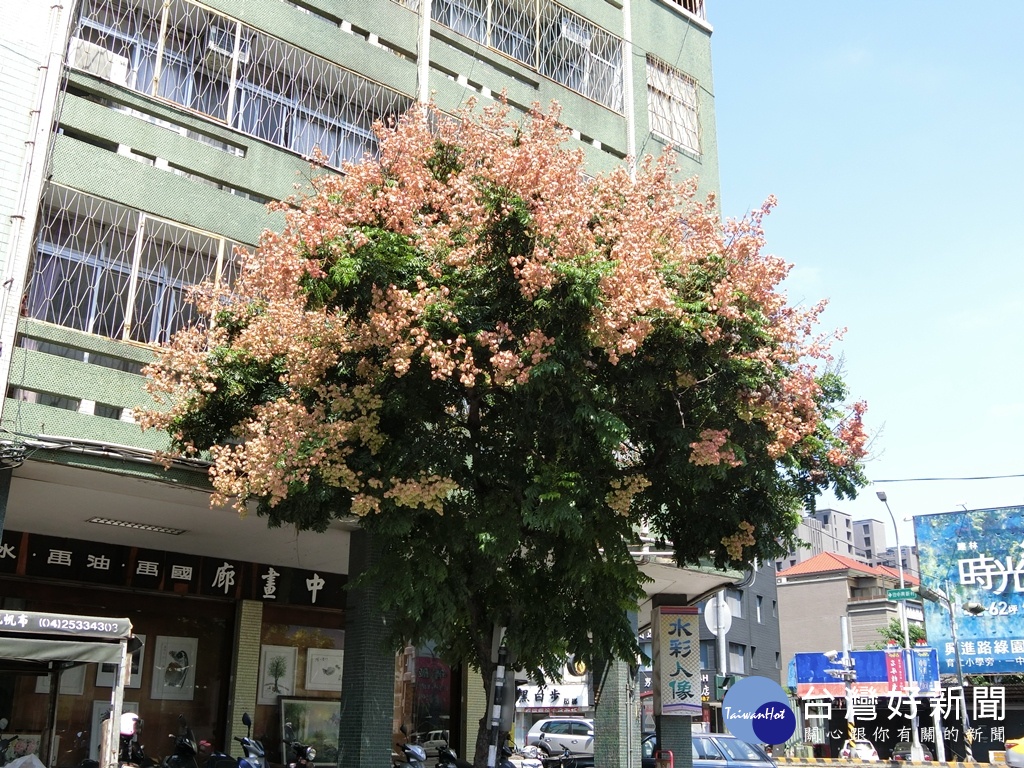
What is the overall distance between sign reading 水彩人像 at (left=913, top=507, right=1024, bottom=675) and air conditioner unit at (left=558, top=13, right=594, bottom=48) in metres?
26.5

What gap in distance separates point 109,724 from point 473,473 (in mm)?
5018

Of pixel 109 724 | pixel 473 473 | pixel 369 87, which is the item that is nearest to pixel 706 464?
pixel 473 473

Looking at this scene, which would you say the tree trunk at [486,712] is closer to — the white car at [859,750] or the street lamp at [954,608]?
the white car at [859,750]

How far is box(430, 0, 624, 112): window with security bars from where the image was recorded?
21.0m

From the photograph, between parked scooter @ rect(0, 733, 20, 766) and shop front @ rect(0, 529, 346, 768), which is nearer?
parked scooter @ rect(0, 733, 20, 766)

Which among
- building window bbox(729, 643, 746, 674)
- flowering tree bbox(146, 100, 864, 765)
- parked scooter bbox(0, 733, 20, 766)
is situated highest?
flowering tree bbox(146, 100, 864, 765)

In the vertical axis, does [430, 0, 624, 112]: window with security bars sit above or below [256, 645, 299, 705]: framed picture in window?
above

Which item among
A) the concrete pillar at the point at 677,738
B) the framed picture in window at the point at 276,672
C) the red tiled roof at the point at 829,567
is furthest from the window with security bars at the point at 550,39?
the red tiled roof at the point at 829,567

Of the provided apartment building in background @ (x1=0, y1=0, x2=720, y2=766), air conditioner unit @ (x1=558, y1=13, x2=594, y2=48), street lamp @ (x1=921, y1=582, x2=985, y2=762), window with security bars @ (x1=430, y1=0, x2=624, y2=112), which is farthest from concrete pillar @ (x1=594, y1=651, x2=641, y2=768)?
street lamp @ (x1=921, y1=582, x2=985, y2=762)

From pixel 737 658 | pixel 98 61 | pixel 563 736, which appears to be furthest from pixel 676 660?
pixel 737 658

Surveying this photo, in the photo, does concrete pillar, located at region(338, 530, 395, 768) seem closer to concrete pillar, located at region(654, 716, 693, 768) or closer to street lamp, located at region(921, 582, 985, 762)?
concrete pillar, located at region(654, 716, 693, 768)

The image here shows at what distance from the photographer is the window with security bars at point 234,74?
1611cm

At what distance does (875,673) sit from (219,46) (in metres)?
33.0

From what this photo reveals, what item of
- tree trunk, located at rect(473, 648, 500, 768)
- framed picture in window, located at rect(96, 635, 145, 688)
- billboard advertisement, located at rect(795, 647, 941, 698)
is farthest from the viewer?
billboard advertisement, located at rect(795, 647, 941, 698)
